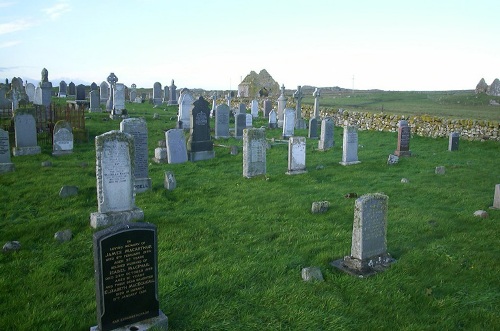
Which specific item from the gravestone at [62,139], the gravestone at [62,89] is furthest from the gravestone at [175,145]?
the gravestone at [62,89]

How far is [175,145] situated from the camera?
609 inches

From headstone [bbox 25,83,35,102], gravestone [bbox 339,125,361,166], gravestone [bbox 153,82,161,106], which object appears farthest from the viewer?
gravestone [bbox 153,82,161,106]

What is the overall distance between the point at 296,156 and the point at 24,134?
406 inches

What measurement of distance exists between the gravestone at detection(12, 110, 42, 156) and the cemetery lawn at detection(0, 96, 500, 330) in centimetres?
232

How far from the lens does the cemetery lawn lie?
5.34 m

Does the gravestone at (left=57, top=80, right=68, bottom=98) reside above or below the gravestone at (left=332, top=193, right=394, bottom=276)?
above

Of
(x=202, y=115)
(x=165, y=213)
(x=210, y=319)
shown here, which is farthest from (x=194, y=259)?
(x=202, y=115)

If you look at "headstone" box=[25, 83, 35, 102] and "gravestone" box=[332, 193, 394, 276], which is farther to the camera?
"headstone" box=[25, 83, 35, 102]

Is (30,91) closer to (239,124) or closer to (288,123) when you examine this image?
(239,124)

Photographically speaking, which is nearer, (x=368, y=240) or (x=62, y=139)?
(x=368, y=240)

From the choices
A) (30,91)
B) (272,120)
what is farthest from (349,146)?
(30,91)

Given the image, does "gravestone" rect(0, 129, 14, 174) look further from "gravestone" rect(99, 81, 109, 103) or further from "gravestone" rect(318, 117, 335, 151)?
"gravestone" rect(99, 81, 109, 103)

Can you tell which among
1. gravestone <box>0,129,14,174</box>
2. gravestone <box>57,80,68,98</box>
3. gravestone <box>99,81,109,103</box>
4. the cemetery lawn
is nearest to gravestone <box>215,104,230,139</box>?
the cemetery lawn

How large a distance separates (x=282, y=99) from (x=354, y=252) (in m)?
22.5
